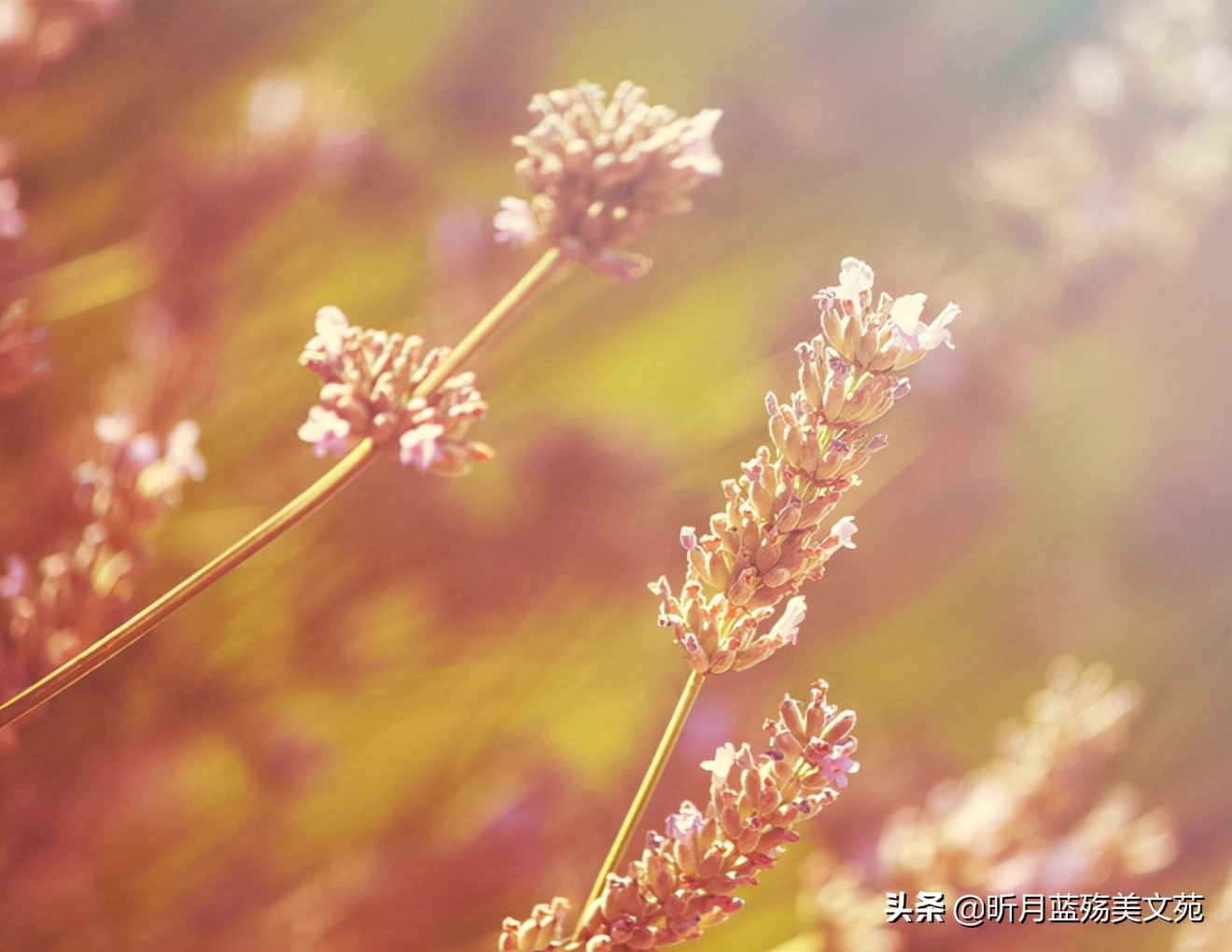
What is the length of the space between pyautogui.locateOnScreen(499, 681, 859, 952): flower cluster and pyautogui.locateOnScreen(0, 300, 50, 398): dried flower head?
0.57 m

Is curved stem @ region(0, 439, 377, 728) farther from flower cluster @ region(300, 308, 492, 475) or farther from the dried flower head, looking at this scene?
the dried flower head

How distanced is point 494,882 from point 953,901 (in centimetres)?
43

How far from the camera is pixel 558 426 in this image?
867 mm

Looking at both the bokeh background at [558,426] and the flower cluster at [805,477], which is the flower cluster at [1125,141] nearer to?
the bokeh background at [558,426]

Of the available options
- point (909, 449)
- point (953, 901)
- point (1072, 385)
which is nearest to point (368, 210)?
point (909, 449)

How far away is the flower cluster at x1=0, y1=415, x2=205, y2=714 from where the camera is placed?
66cm

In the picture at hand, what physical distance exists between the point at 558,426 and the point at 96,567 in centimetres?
40

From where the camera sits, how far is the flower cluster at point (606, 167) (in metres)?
0.59

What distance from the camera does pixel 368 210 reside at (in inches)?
33.1

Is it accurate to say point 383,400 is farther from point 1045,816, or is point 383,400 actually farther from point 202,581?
point 1045,816

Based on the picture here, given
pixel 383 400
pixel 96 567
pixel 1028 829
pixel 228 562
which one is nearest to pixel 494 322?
pixel 383 400

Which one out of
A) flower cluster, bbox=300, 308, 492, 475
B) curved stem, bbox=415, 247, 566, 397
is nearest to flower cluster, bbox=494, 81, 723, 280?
curved stem, bbox=415, 247, 566, 397

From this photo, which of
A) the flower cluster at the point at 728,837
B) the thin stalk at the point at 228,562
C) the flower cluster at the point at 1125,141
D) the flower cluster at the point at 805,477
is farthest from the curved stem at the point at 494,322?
the flower cluster at the point at 1125,141

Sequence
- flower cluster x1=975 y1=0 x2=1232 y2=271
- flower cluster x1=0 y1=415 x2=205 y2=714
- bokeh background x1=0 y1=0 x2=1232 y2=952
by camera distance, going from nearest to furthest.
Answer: flower cluster x1=0 y1=415 x2=205 y2=714 → bokeh background x1=0 y1=0 x2=1232 y2=952 → flower cluster x1=975 y1=0 x2=1232 y2=271
